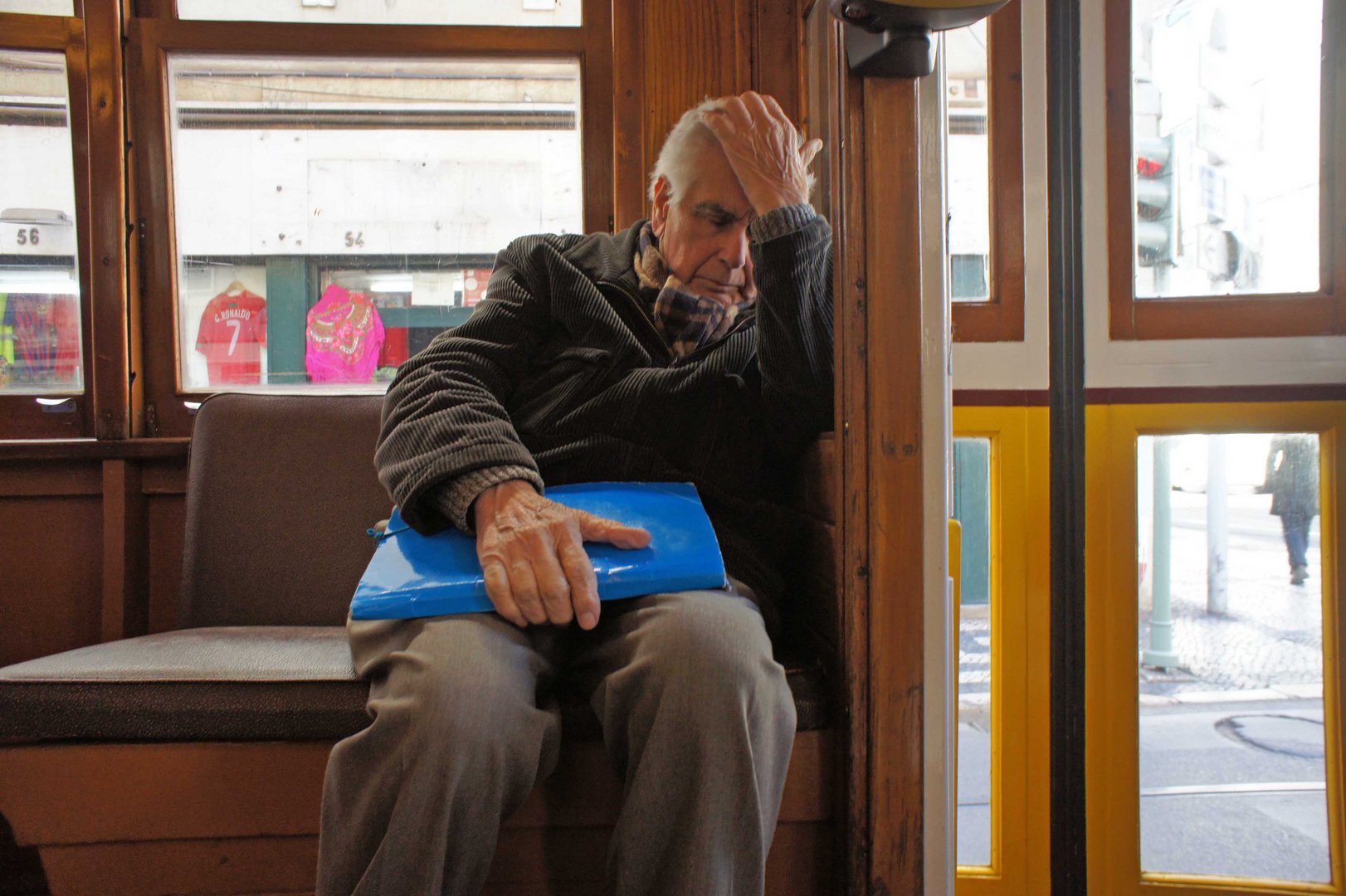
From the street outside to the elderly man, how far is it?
757 mm

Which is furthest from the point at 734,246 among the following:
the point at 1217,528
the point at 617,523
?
the point at 1217,528

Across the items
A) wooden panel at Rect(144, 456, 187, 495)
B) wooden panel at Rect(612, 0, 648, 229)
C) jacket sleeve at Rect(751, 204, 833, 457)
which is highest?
wooden panel at Rect(612, 0, 648, 229)

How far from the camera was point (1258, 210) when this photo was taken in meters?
1.55

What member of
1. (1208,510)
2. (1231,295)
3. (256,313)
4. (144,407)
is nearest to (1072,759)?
(1208,510)

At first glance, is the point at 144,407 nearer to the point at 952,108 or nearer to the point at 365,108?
the point at 365,108

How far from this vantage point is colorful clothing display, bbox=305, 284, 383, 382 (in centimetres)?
174

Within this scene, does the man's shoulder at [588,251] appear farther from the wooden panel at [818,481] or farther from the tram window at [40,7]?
the tram window at [40,7]

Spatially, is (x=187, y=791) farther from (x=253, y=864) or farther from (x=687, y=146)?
(x=687, y=146)

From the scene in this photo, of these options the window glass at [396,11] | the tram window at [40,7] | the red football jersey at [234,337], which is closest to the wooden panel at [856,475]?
the window glass at [396,11]

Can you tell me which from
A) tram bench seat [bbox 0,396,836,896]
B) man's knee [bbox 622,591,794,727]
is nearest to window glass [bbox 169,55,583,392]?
tram bench seat [bbox 0,396,836,896]

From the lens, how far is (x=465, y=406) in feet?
3.34

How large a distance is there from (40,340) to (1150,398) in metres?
2.29

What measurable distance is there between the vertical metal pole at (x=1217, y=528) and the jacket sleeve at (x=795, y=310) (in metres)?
0.97

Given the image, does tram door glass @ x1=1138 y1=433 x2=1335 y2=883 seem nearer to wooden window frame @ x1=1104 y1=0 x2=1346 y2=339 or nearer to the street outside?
the street outside
